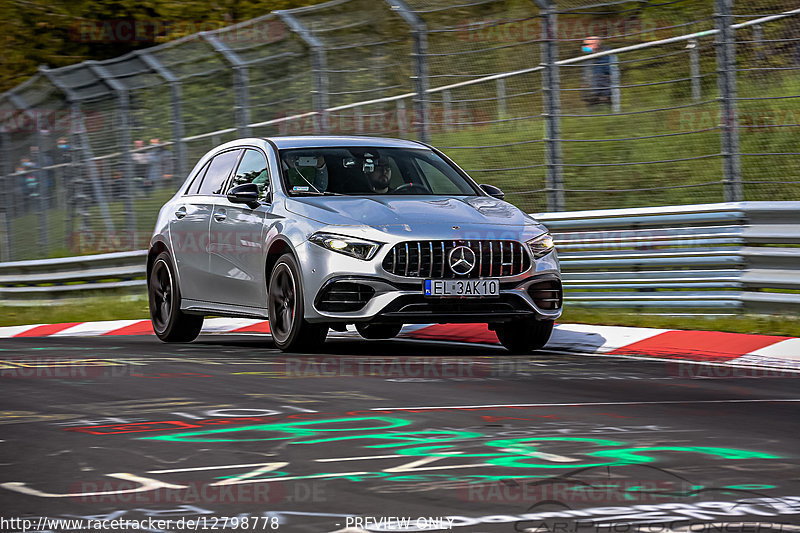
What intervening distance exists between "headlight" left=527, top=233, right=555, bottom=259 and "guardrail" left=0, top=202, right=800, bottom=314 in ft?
7.24

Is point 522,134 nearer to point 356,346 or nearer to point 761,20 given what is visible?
point 761,20

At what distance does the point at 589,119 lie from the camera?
1505cm

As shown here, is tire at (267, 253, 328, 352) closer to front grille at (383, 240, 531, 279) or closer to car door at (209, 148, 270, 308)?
car door at (209, 148, 270, 308)

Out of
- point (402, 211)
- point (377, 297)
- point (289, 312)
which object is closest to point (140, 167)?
point (289, 312)

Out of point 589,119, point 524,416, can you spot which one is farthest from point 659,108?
point 524,416

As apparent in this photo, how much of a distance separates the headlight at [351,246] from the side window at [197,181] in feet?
9.45

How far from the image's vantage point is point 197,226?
40.5ft

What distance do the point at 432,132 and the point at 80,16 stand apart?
66.1 ft

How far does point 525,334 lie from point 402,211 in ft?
4.57

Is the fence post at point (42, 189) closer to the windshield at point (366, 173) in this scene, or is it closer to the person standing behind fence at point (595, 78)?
the person standing behind fence at point (595, 78)

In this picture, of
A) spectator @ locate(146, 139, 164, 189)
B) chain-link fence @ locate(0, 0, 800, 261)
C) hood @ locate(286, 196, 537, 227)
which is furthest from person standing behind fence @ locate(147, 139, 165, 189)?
hood @ locate(286, 196, 537, 227)

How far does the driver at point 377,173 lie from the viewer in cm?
1135

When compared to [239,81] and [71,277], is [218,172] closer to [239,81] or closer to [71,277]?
[239,81]

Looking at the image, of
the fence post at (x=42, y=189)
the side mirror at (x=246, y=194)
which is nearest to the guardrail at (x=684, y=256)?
the side mirror at (x=246, y=194)
